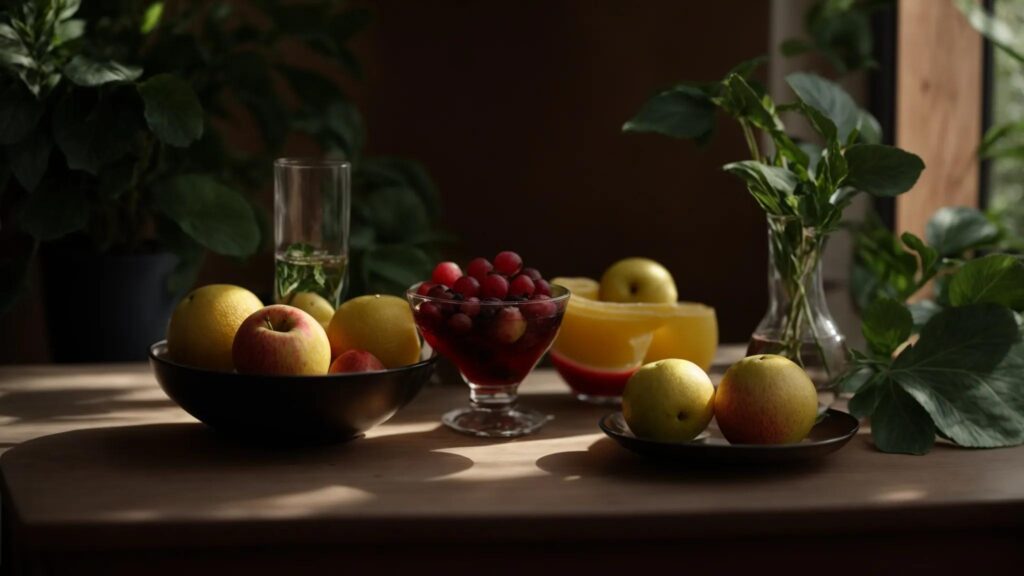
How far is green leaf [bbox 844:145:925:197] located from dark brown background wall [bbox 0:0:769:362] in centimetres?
104

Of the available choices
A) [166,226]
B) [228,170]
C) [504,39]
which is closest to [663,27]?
[504,39]

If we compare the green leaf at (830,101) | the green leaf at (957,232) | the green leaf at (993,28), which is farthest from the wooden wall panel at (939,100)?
the green leaf at (830,101)

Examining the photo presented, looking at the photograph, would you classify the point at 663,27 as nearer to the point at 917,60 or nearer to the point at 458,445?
the point at 917,60

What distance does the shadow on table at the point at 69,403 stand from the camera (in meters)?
1.34

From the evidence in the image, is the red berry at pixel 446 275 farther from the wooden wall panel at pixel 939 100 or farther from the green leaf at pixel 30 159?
the wooden wall panel at pixel 939 100

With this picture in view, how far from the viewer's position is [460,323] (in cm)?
118

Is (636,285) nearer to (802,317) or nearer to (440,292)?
(802,317)

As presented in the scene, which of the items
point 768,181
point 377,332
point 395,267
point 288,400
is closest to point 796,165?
point 768,181

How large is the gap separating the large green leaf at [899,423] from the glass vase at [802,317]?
0.30 ft

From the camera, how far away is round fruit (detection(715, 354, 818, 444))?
3.74 ft

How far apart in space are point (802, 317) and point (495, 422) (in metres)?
0.35

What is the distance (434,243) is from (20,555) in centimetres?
123

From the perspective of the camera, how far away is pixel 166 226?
1851 mm

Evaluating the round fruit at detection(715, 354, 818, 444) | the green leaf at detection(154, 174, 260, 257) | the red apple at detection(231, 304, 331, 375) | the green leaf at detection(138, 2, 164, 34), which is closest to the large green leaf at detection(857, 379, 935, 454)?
the round fruit at detection(715, 354, 818, 444)
